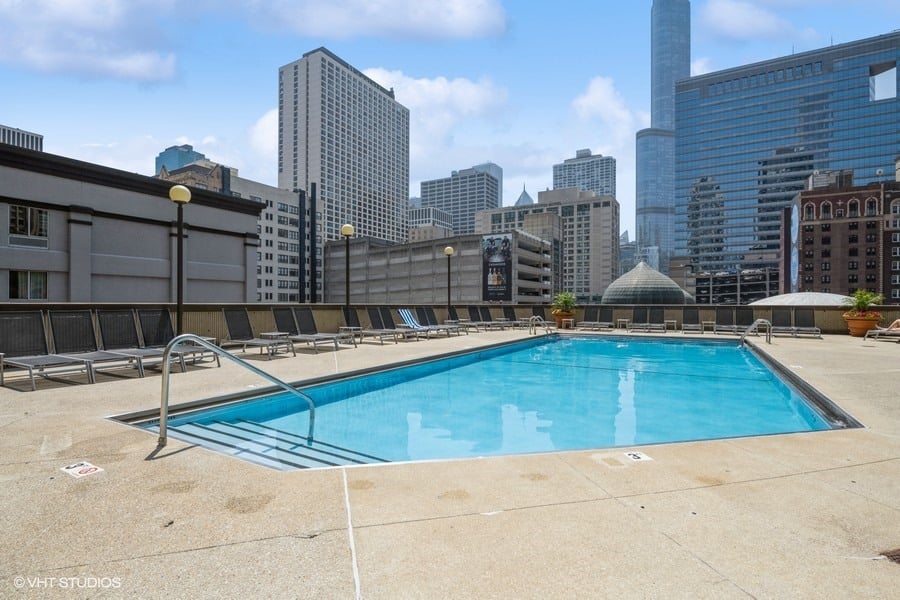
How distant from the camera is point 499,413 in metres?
7.77

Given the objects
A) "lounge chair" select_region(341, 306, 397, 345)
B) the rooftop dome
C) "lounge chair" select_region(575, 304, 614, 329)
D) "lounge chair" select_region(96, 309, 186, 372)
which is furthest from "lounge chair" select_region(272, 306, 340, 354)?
the rooftop dome

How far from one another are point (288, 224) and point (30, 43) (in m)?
94.9

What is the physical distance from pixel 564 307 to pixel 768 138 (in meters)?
155

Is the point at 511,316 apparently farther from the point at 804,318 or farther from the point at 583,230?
the point at 583,230

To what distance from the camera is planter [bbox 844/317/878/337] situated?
18.2 meters

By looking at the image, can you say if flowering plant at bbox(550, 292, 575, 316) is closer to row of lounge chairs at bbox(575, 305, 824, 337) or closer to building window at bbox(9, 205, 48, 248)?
row of lounge chairs at bbox(575, 305, 824, 337)

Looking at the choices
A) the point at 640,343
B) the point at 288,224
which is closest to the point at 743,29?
the point at 640,343

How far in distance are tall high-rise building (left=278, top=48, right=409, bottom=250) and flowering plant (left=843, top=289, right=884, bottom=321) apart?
456ft

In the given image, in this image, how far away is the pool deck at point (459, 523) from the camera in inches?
85.7

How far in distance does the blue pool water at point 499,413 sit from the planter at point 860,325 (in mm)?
9772

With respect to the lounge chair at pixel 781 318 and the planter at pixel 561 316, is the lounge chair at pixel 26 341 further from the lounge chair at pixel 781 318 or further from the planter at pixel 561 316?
the lounge chair at pixel 781 318

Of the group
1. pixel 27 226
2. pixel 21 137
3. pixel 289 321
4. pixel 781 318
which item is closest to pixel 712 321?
pixel 781 318

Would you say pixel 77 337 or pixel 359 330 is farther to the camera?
pixel 359 330

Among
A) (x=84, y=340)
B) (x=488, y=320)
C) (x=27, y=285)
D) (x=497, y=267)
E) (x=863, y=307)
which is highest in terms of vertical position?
(x=497, y=267)
